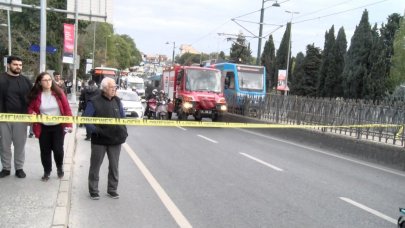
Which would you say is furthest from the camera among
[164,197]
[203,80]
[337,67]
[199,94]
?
[337,67]

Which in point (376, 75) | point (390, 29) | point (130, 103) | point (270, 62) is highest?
point (390, 29)

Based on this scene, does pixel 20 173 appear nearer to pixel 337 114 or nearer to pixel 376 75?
pixel 337 114

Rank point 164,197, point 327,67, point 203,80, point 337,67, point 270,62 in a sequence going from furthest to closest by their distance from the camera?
point 270,62, point 327,67, point 337,67, point 203,80, point 164,197

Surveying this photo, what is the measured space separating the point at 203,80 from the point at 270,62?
62927mm

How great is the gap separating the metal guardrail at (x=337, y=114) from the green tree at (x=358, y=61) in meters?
35.7

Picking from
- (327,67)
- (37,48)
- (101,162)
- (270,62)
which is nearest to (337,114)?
(101,162)

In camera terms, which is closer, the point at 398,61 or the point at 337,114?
the point at 337,114

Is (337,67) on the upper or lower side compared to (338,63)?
lower

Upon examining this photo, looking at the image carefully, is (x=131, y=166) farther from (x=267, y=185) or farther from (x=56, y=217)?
(x=56, y=217)

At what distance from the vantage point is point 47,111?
7.48 meters

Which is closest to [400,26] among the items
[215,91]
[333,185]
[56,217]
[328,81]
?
[328,81]

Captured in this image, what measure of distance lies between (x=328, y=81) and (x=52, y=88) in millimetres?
56982

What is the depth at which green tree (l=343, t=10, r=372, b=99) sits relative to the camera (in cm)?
5609

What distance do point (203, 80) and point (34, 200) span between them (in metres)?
17.2
